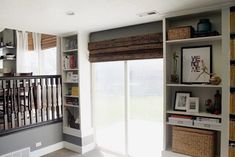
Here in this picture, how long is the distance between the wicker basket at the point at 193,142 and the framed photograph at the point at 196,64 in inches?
25.8

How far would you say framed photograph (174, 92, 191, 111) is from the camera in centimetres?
264

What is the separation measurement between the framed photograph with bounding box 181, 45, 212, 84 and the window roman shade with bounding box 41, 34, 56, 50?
11.9ft

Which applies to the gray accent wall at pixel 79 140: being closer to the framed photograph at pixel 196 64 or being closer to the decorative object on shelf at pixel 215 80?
the framed photograph at pixel 196 64

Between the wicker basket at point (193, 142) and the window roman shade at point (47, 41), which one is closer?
the wicker basket at point (193, 142)

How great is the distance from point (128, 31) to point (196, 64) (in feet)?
4.30

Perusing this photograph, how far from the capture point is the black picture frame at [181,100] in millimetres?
2641

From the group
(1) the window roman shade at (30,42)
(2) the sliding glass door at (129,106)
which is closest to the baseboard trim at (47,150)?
(2) the sliding glass door at (129,106)

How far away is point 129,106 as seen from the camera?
3.48m

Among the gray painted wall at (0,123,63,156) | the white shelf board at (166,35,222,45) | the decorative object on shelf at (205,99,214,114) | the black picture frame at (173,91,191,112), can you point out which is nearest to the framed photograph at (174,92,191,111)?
the black picture frame at (173,91,191,112)

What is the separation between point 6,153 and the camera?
10.3 ft

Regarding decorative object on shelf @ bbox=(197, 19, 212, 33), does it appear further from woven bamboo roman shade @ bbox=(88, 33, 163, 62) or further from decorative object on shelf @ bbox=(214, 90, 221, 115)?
decorative object on shelf @ bbox=(214, 90, 221, 115)

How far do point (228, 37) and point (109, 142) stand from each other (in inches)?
108

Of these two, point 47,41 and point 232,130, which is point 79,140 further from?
point 47,41

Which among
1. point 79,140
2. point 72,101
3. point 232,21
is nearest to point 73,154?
point 79,140
